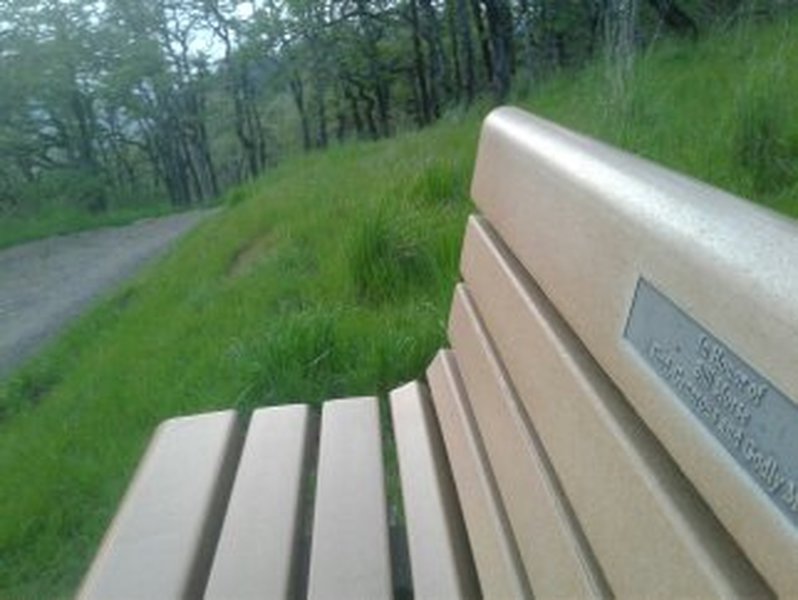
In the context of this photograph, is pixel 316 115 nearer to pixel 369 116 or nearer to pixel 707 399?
pixel 369 116

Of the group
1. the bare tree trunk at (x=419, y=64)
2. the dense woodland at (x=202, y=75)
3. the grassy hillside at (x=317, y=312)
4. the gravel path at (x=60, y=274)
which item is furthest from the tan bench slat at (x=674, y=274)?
the bare tree trunk at (x=419, y=64)

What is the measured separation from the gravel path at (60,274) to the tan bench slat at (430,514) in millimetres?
6597

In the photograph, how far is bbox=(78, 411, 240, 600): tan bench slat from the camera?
1.76 metres

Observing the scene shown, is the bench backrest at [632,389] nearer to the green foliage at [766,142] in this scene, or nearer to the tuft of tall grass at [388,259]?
the green foliage at [766,142]

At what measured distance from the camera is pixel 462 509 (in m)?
1.87

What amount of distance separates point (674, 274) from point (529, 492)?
52cm

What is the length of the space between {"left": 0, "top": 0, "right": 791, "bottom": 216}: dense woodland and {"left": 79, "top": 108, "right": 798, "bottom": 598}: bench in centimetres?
1666

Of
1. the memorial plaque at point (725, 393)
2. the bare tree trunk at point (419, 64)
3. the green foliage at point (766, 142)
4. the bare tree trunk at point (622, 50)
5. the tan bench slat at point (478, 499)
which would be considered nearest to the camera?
the memorial plaque at point (725, 393)

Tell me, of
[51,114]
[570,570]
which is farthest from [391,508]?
[51,114]

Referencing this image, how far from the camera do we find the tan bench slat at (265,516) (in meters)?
1.72

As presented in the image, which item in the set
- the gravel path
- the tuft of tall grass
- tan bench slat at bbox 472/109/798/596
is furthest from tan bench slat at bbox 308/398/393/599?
the gravel path

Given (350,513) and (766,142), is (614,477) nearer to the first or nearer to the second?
(350,513)

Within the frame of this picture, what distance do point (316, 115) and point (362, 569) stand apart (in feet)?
113

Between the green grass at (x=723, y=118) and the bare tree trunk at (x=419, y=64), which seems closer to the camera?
the green grass at (x=723, y=118)
